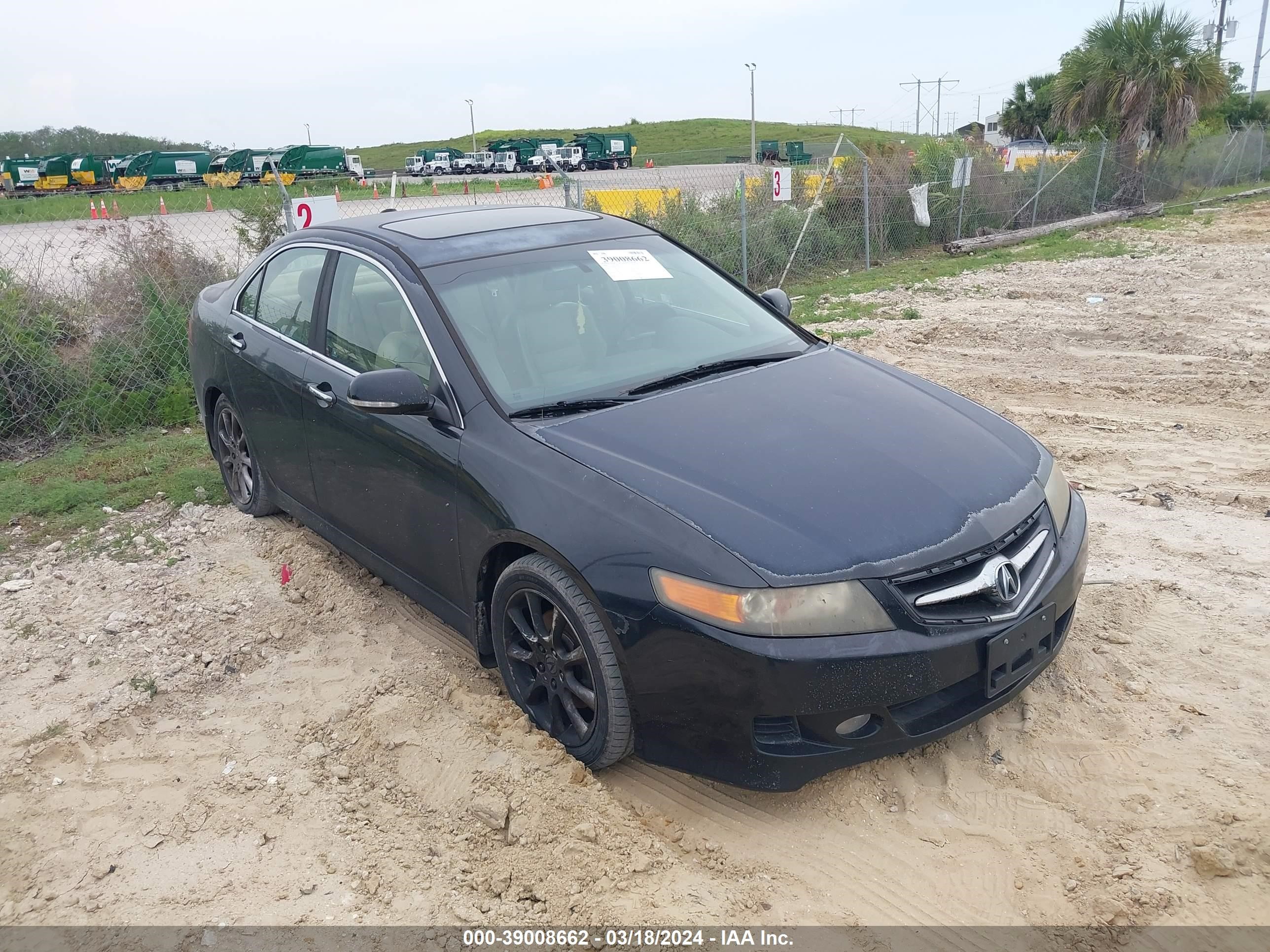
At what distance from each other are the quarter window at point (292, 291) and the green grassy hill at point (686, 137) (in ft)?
185

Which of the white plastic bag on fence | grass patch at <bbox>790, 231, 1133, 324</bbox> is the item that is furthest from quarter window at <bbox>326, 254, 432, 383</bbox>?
the white plastic bag on fence

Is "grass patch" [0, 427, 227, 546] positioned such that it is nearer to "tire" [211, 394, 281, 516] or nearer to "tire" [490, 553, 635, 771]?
"tire" [211, 394, 281, 516]

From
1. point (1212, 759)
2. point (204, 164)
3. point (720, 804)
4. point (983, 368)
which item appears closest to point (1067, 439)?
point (983, 368)

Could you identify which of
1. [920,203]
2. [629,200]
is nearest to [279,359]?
[629,200]

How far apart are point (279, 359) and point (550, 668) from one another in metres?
2.29

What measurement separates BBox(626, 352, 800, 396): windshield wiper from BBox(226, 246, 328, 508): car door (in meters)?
1.68

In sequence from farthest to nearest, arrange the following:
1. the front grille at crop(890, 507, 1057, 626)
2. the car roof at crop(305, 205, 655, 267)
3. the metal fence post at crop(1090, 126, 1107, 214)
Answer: the metal fence post at crop(1090, 126, 1107, 214)
the car roof at crop(305, 205, 655, 267)
the front grille at crop(890, 507, 1057, 626)

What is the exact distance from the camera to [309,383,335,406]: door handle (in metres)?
4.06

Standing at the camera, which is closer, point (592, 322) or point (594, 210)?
point (592, 322)

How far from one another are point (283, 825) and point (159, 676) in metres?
1.32

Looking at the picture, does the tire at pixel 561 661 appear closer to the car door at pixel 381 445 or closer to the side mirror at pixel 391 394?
the car door at pixel 381 445

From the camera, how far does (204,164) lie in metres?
48.6

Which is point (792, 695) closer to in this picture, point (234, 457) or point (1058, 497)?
point (1058, 497)

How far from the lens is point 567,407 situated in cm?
339
